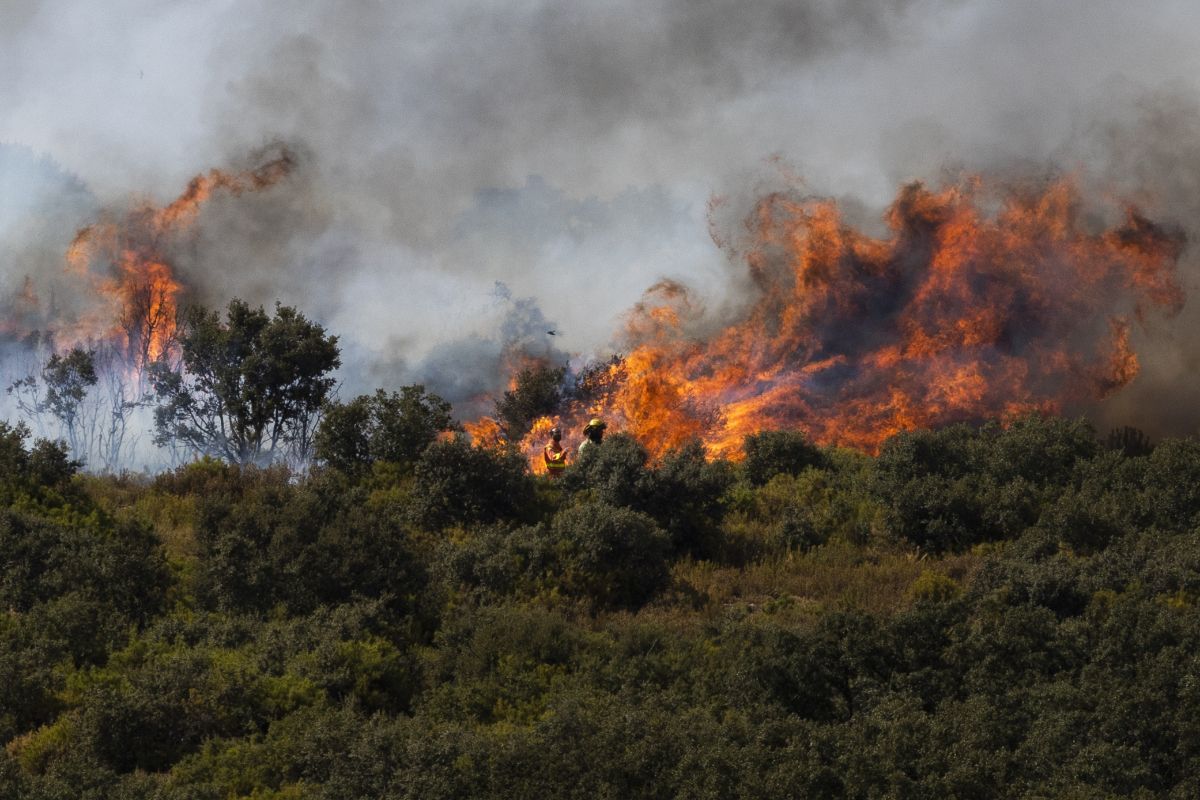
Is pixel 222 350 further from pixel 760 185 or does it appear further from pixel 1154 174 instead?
→ pixel 1154 174

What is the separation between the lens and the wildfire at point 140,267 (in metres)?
46.3

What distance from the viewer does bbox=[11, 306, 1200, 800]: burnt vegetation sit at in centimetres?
2042

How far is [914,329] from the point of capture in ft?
136

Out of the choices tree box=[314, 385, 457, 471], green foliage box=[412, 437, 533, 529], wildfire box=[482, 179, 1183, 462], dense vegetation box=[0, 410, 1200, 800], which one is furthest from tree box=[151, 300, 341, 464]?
green foliage box=[412, 437, 533, 529]

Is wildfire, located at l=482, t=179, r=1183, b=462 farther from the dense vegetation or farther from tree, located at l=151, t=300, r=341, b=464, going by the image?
tree, located at l=151, t=300, r=341, b=464

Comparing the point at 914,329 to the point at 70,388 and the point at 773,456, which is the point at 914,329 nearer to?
the point at 773,456

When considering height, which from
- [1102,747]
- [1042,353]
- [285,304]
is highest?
[285,304]

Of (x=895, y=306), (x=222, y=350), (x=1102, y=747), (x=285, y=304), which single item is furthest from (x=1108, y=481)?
(x=285, y=304)

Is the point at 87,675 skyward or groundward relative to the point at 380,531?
groundward

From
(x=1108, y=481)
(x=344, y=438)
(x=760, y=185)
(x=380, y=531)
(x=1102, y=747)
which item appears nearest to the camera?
(x=1102, y=747)

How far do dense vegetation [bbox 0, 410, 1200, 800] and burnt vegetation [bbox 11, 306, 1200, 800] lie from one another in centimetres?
5

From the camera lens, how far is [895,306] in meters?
41.7

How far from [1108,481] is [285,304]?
23532mm

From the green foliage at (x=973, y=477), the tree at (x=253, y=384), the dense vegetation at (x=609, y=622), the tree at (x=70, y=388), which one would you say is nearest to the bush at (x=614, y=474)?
the dense vegetation at (x=609, y=622)
